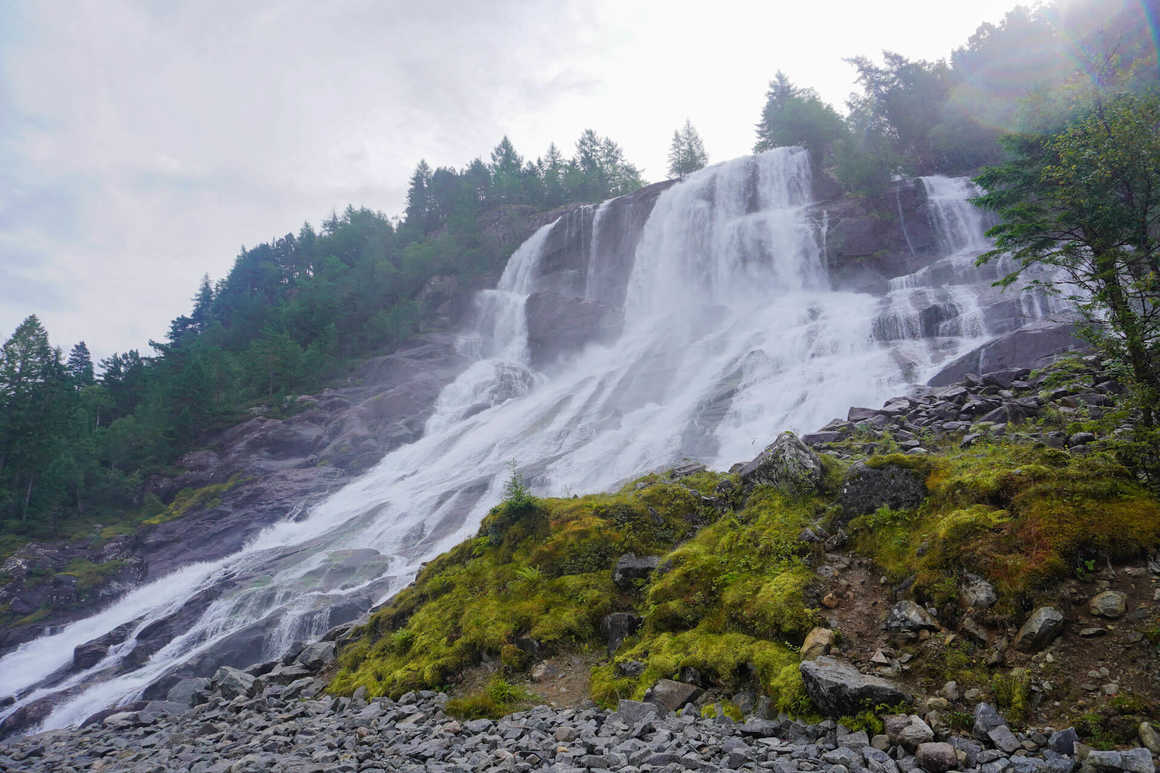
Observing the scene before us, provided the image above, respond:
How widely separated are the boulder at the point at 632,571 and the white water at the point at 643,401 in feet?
36.6

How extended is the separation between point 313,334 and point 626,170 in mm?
46518

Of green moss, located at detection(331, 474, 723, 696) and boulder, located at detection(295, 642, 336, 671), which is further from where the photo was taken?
boulder, located at detection(295, 642, 336, 671)

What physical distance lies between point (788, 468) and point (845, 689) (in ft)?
15.6

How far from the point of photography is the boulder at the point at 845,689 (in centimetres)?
527

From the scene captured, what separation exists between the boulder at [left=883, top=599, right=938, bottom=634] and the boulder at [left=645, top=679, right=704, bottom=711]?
2.25m

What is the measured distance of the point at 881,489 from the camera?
27.0 feet

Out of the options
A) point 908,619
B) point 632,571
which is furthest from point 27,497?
point 908,619

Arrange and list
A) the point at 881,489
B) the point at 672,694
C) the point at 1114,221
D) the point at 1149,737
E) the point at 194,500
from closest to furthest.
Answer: the point at 1149,737 < the point at 672,694 < the point at 1114,221 < the point at 881,489 < the point at 194,500

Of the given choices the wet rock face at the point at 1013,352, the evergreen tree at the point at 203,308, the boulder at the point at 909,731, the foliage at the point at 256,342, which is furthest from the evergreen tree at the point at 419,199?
the boulder at the point at 909,731

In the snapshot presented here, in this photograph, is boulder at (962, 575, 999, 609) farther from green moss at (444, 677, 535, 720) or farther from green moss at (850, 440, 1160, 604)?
green moss at (444, 677, 535, 720)

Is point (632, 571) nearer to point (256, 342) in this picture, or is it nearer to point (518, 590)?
point (518, 590)

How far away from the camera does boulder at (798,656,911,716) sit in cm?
527

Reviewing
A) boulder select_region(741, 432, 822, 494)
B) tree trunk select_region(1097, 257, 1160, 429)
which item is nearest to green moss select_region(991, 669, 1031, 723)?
tree trunk select_region(1097, 257, 1160, 429)

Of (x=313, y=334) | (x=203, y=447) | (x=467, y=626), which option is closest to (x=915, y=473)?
(x=467, y=626)
